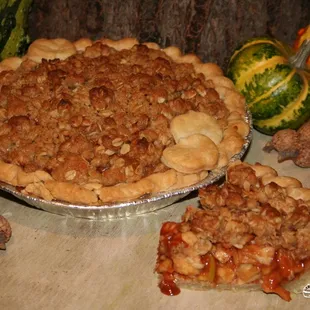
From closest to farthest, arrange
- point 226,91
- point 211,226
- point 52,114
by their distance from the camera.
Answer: point 211,226
point 52,114
point 226,91

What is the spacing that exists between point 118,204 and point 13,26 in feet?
4.19

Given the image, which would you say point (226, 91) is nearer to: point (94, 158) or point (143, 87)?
point (143, 87)

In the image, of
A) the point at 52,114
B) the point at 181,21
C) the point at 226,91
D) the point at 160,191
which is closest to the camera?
the point at 160,191

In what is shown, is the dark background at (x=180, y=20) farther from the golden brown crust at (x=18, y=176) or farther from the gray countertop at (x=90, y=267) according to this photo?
the golden brown crust at (x=18, y=176)

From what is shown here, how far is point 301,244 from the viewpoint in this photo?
2383 mm

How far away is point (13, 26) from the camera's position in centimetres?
342

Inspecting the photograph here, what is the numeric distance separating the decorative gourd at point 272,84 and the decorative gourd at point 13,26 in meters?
1.00

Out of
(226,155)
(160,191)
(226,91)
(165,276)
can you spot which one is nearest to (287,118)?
(226,91)

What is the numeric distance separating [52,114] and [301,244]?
3.35 ft

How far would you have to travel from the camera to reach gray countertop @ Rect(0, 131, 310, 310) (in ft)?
8.04

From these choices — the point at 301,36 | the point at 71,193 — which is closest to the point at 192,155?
the point at 71,193

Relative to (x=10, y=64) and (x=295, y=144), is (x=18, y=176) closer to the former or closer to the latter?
(x=10, y=64)

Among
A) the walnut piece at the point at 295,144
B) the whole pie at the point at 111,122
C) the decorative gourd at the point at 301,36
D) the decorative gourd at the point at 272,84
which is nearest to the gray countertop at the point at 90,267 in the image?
the whole pie at the point at 111,122

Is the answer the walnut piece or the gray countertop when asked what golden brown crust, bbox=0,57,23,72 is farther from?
the walnut piece
